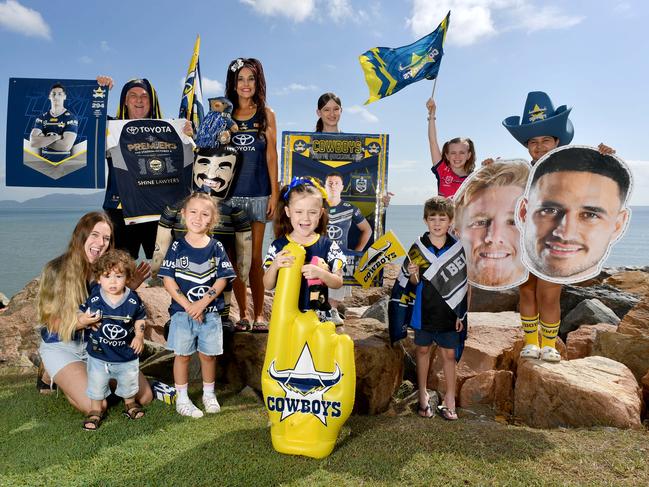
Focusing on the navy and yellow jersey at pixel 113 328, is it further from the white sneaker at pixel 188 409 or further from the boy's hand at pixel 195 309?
the white sneaker at pixel 188 409

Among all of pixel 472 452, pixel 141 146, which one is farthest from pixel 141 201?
pixel 472 452

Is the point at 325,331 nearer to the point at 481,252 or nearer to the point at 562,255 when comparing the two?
the point at 481,252

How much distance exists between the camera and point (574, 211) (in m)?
4.63

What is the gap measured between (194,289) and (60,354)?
1276 mm

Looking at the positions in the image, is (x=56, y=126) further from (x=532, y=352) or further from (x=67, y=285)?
(x=532, y=352)

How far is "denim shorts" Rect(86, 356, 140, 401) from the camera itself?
3941 mm

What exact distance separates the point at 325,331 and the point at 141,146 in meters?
2.84

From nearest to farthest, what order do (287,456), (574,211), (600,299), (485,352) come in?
(287,456), (574,211), (485,352), (600,299)

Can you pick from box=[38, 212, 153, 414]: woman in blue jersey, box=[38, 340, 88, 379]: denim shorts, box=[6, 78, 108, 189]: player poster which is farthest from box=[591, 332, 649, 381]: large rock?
box=[6, 78, 108, 189]: player poster

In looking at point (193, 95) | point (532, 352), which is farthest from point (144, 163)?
point (532, 352)

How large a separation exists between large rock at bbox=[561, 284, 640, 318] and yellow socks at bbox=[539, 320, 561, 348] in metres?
3.94

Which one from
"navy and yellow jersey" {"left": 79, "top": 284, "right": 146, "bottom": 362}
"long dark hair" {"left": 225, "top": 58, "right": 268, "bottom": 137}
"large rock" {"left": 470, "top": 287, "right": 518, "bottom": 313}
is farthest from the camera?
"large rock" {"left": 470, "top": 287, "right": 518, "bottom": 313}

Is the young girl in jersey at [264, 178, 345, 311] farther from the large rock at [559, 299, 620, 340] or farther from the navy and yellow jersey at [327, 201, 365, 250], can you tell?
the large rock at [559, 299, 620, 340]

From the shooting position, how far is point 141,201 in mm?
5074
